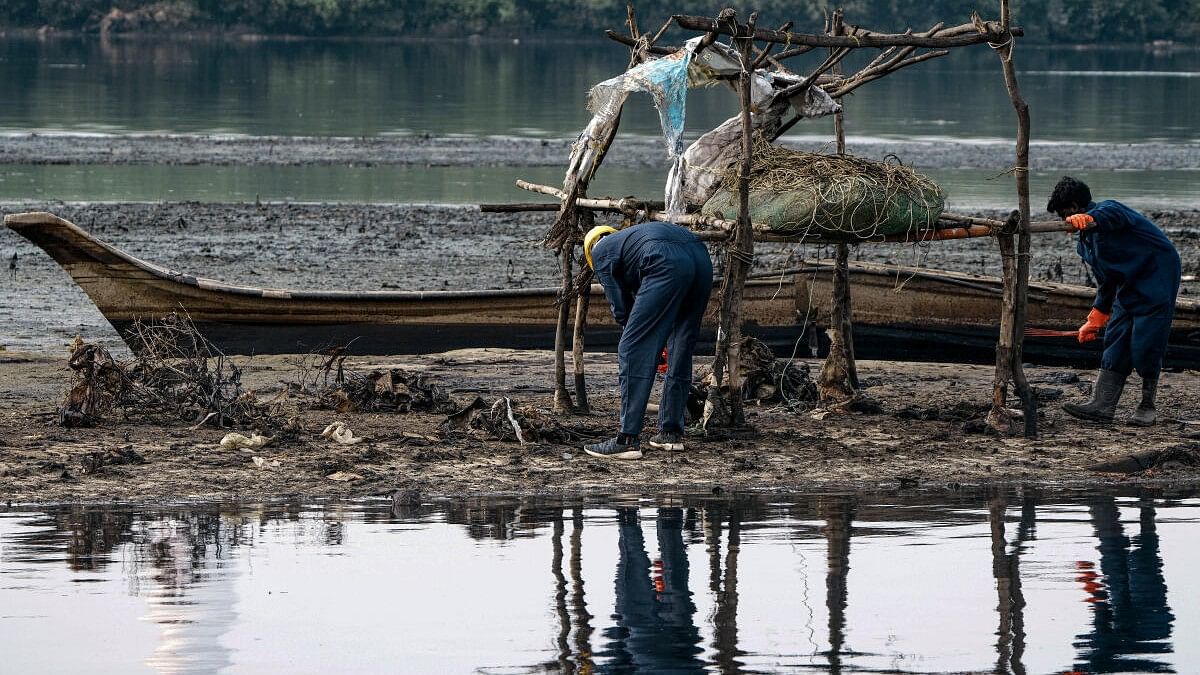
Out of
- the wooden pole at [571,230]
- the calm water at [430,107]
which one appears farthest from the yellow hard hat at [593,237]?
the calm water at [430,107]

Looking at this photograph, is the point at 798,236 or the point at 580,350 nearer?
the point at 798,236

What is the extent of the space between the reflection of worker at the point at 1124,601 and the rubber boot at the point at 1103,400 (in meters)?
1.87

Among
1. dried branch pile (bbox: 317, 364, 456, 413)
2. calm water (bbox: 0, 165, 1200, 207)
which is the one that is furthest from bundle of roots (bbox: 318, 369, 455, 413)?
calm water (bbox: 0, 165, 1200, 207)

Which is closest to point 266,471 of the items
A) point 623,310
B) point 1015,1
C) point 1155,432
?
point 623,310

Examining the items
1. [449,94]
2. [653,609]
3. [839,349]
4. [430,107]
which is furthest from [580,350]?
[449,94]

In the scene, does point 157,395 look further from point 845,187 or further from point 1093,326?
point 1093,326

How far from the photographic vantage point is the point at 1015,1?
77.8 metres

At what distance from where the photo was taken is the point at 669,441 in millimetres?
9836

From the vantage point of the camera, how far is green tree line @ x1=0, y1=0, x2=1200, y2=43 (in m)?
75.9

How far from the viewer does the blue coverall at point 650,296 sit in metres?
9.23

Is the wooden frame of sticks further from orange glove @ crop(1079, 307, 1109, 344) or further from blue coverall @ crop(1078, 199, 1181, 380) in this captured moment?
orange glove @ crop(1079, 307, 1109, 344)

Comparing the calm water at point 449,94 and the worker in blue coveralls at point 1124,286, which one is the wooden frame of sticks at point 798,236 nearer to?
the worker in blue coveralls at point 1124,286

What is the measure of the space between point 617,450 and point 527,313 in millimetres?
3422

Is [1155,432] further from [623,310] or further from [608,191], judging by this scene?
[608,191]
